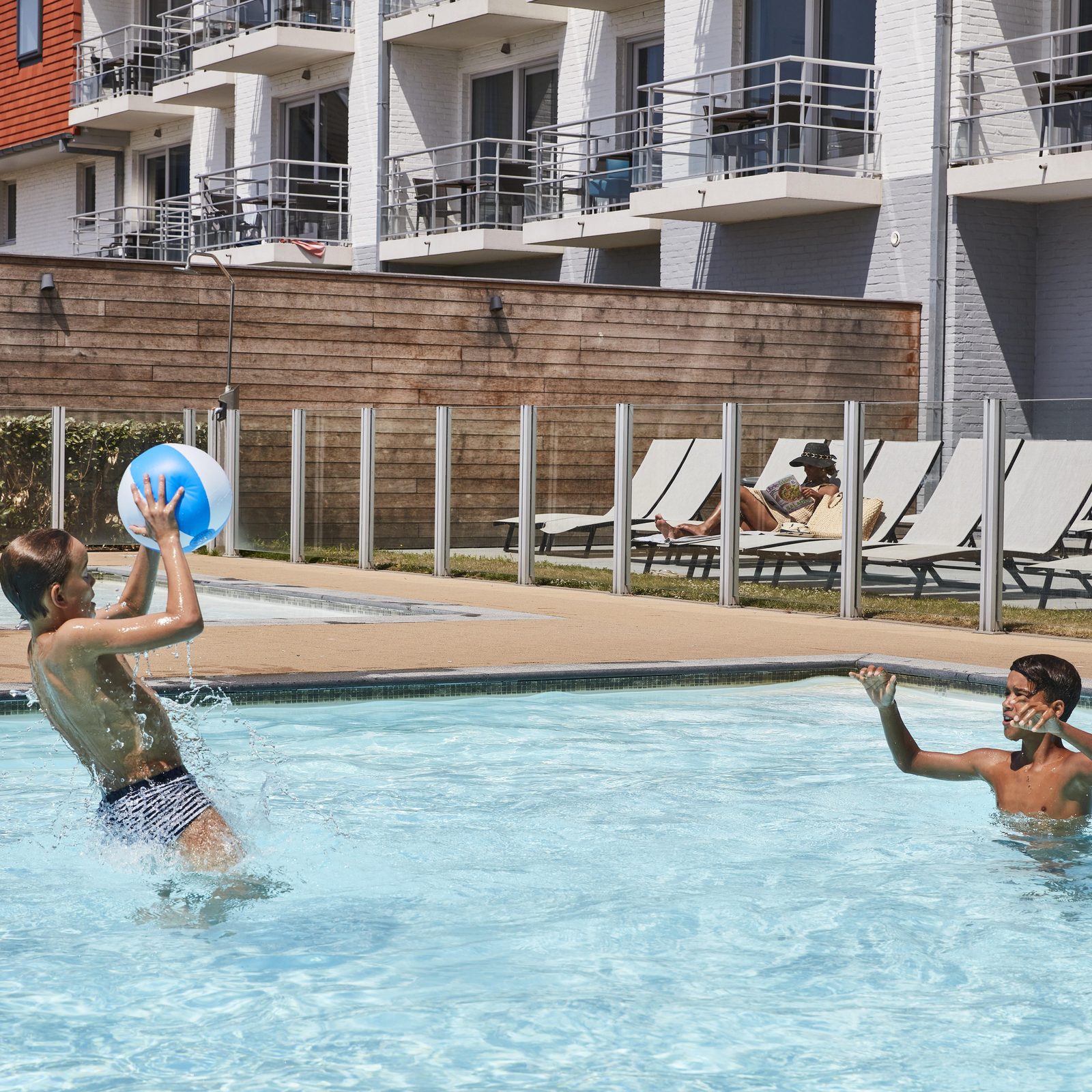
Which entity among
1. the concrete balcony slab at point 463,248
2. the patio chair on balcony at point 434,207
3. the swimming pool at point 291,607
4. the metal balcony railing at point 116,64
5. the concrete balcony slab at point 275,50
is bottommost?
the swimming pool at point 291,607

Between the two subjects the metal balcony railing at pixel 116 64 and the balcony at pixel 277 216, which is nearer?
the balcony at pixel 277 216

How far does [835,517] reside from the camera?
12.2m

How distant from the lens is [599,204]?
2225 cm

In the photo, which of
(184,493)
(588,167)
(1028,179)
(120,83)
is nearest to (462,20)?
(588,167)

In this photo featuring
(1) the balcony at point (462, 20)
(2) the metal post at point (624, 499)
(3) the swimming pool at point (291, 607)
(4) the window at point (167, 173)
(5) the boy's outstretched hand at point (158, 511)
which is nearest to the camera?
(5) the boy's outstretched hand at point (158, 511)

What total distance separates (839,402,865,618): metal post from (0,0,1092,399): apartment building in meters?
6.71

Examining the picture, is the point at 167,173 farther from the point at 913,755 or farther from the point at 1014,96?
the point at 913,755

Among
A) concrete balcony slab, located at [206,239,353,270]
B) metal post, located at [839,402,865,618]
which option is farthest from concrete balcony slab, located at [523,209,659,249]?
metal post, located at [839,402,865,618]

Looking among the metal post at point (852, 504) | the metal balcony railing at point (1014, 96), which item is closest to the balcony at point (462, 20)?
the metal balcony railing at point (1014, 96)

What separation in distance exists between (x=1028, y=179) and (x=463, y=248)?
8.47 meters

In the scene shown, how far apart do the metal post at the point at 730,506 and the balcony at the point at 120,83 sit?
1814cm

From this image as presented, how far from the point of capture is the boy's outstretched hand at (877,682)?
4762mm

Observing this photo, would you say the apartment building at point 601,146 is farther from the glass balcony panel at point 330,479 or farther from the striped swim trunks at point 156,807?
the striped swim trunks at point 156,807

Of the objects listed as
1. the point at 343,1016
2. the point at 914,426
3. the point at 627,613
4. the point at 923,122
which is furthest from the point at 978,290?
the point at 343,1016
